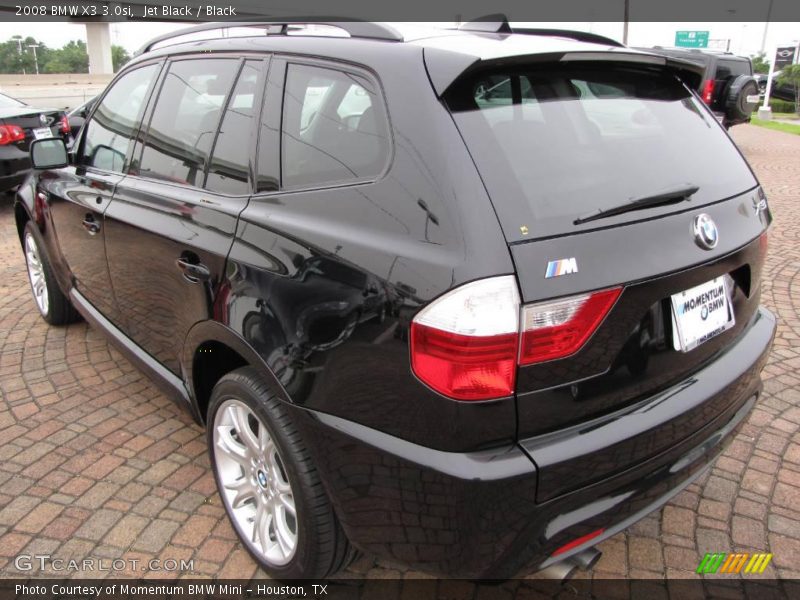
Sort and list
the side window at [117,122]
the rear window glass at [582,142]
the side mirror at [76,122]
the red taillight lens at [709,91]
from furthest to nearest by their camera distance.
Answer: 1. the red taillight lens at [709,91]
2. the side mirror at [76,122]
3. the side window at [117,122]
4. the rear window glass at [582,142]

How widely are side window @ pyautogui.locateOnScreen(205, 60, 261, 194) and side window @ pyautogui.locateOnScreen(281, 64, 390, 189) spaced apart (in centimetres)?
19

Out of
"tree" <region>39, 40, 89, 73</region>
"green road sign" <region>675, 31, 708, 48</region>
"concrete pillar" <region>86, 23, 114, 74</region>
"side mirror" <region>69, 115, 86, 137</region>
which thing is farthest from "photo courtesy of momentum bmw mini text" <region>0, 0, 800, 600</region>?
"green road sign" <region>675, 31, 708, 48</region>

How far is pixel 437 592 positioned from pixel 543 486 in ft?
2.83

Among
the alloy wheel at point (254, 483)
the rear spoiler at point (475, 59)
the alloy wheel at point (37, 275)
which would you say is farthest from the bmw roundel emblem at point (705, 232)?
the alloy wheel at point (37, 275)

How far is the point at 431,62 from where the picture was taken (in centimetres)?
174

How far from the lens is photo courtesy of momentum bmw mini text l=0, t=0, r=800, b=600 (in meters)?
1.56

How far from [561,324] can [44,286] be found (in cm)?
406

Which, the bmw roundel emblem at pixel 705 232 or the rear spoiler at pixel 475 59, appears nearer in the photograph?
the rear spoiler at pixel 475 59

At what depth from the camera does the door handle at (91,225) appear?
311cm

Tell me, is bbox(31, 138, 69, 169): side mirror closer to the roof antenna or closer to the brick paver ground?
the brick paver ground

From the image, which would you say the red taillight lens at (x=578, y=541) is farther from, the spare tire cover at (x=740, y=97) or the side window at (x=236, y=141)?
the spare tire cover at (x=740, y=97)

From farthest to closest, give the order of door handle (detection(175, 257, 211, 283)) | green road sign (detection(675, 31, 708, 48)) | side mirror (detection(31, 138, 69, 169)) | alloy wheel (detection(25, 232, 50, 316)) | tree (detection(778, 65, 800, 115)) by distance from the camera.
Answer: green road sign (detection(675, 31, 708, 48)) → tree (detection(778, 65, 800, 115)) → alloy wheel (detection(25, 232, 50, 316)) → side mirror (detection(31, 138, 69, 169)) → door handle (detection(175, 257, 211, 283))

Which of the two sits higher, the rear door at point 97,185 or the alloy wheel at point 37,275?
the rear door at point 97,185

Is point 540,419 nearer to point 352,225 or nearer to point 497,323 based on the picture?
point 497,323
